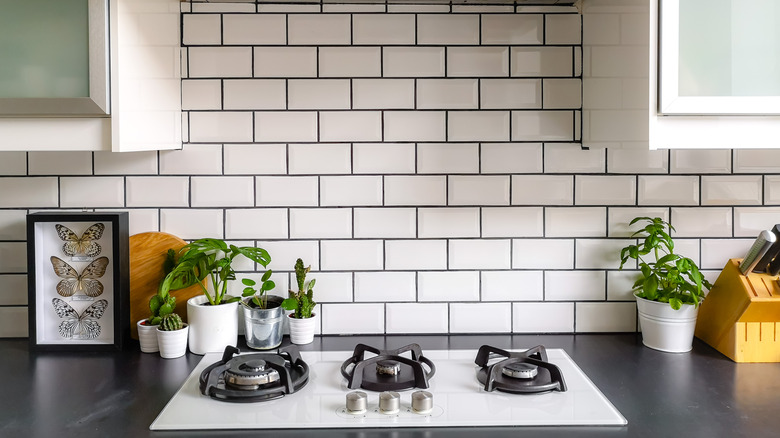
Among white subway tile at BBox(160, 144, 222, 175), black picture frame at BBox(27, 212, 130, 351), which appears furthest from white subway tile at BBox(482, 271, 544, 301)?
black picture frame at BBox(27, 212, 130, 351)

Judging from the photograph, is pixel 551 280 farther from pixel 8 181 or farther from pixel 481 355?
pixel 8 181

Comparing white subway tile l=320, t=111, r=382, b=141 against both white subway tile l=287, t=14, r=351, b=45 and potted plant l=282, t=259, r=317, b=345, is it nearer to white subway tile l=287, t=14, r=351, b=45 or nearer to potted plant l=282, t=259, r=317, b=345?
white subway tile l=287, t=14, r=351, b=45

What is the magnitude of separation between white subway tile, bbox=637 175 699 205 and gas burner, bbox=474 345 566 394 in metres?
0.56

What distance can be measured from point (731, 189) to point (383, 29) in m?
1.03

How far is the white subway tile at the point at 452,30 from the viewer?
1.80 m

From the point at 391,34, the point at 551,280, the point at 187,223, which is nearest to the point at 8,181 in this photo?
the point at 187,223

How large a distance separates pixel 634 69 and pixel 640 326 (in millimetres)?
733

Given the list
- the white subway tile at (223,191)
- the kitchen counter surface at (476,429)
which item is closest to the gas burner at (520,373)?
the kitchen counter surface at (476,429)

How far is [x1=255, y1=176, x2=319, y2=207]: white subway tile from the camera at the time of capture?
5.94 ft

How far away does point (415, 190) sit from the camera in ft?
5.97

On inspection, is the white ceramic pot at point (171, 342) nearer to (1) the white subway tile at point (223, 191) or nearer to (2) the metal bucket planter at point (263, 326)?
(2) the metal bucket planter at point (263, 326)

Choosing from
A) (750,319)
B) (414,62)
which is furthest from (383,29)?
(750,319)

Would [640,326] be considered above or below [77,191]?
below

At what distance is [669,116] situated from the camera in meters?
1.41
